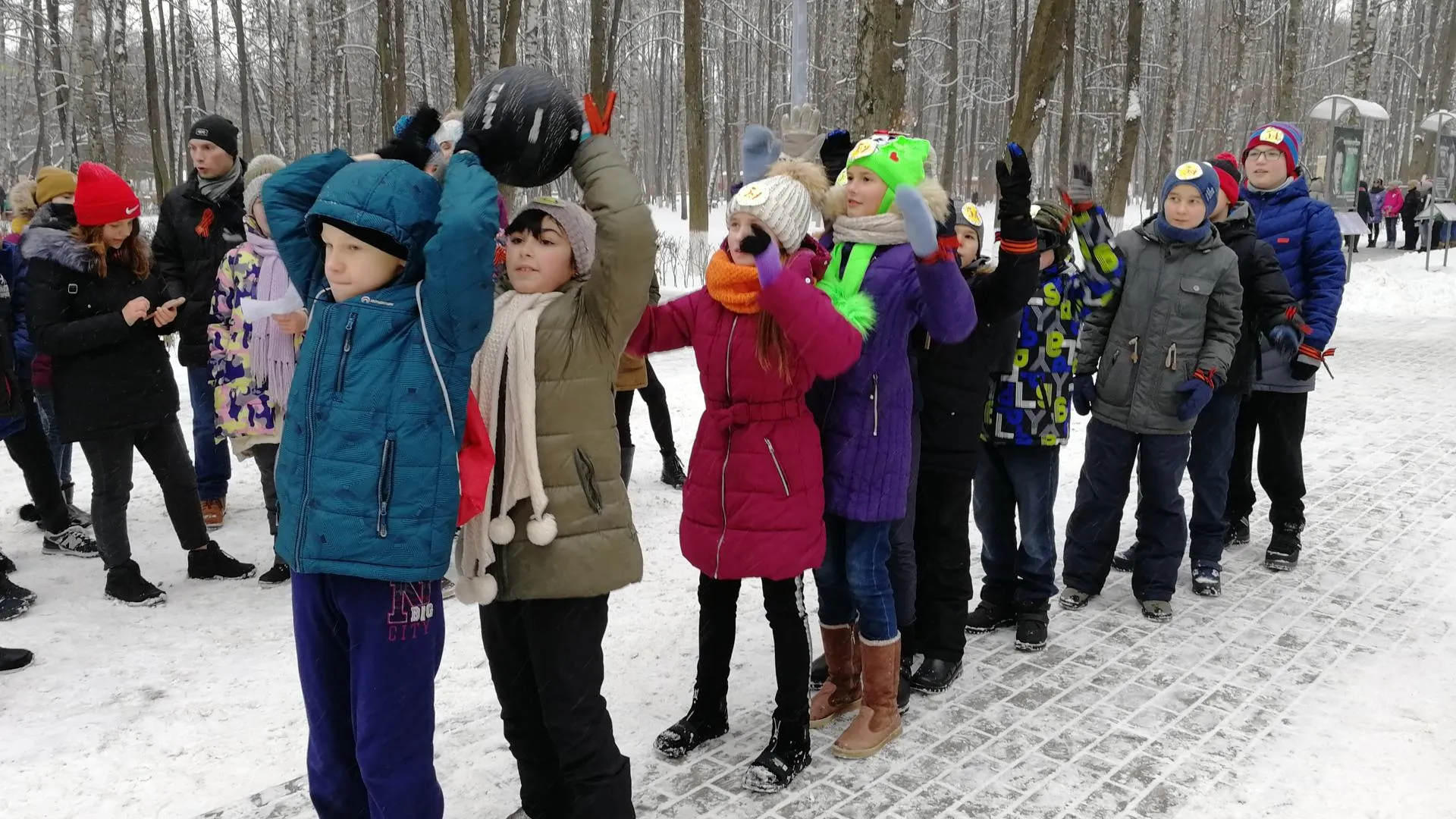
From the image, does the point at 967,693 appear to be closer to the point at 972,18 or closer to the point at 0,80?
the point at 972,18

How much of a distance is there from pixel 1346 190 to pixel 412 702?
65.6 feet

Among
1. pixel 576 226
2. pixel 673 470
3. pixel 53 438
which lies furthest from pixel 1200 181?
pixel 53 438

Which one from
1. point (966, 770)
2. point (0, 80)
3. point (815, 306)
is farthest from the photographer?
point (0, 80)

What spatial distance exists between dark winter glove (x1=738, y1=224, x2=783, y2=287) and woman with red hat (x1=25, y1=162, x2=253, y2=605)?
3224mm

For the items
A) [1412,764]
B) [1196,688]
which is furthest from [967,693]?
[1412,764]

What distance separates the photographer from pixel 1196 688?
3.81m

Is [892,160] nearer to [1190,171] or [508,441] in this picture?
[508,441]

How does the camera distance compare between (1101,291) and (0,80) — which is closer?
(1101,291)

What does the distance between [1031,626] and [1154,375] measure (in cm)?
126

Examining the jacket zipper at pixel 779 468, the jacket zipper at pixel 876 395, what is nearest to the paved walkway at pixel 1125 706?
the jacket zipper at pixel 779 468

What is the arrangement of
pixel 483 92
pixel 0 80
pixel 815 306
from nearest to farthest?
1. pixel 483 92
2. pixel 815 306
3. pixel 0 80

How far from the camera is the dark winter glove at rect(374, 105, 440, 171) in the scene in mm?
2439

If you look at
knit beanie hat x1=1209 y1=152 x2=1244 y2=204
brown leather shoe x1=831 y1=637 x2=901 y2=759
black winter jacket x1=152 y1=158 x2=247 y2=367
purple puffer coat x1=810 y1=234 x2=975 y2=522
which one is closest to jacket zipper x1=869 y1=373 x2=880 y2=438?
purple puffer coat x1=810 y1=234 x2=975 y2=522

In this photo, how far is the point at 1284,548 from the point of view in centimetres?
516
